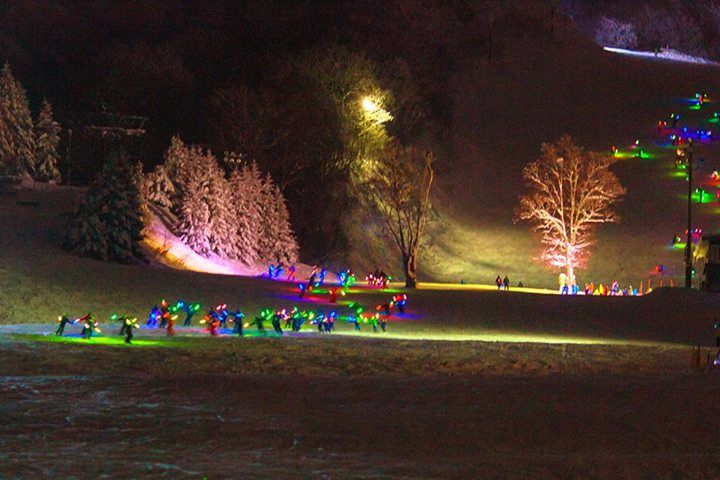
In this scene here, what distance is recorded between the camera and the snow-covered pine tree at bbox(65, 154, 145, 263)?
2981 centimetres

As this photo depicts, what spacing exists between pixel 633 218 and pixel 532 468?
48471 mm

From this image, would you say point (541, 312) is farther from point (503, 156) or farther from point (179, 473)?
point (503, 156)

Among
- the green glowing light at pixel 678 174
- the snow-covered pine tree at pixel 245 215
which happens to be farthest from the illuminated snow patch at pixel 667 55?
the snow-covered pine tree at pixel 245 215

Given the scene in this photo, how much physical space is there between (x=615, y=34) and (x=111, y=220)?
234ft

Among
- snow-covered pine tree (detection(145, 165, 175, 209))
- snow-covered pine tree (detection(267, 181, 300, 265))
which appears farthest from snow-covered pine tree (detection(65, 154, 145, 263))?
snow-covered pine tree (detection(267, 181, 300, 265))

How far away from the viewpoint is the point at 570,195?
155 feet

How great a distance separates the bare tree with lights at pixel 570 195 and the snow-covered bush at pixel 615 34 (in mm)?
45721

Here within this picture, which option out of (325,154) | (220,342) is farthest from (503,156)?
(220,342)

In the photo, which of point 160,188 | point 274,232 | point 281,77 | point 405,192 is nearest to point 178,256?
point 160,188

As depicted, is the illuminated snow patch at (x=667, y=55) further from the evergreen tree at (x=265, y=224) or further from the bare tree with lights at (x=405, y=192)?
the evergreen tree at (x=265, y=224)

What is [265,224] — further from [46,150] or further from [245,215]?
[46,150]

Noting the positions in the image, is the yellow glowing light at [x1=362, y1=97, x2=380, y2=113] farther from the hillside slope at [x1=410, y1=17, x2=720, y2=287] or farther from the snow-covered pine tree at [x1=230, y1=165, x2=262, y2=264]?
the snow-covered pine tree at [x1=230, y1=165, x2=262, y2=264]

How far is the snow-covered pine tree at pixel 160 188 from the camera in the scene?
40.3m

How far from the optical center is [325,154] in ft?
166
